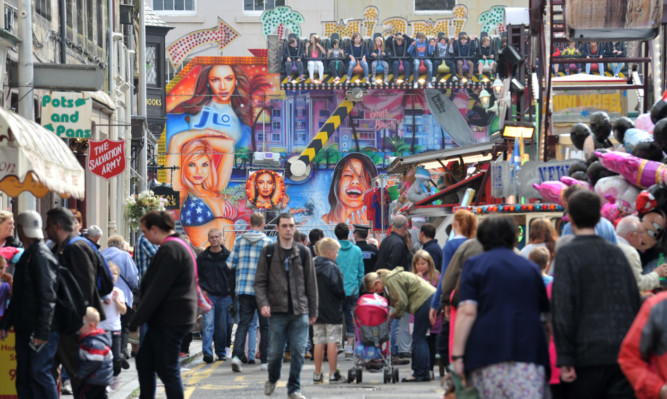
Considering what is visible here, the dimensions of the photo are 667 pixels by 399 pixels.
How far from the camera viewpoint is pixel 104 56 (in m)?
31.7

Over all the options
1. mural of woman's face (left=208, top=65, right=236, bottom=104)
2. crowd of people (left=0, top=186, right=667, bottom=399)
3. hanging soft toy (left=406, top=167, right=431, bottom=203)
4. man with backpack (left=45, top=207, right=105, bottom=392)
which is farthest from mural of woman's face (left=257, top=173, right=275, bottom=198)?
man with backpack (left=45, top=207, right=105, bottom=392)

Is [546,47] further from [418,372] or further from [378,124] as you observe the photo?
[378,124]

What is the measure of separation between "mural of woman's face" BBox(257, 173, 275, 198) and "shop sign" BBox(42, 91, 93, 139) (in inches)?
1107

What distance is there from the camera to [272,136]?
196 ft

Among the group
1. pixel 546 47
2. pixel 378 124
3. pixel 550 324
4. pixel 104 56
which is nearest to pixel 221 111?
pixel 378 124

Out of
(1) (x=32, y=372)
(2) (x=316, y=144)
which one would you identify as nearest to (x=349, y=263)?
(1) (x=32, y=372)

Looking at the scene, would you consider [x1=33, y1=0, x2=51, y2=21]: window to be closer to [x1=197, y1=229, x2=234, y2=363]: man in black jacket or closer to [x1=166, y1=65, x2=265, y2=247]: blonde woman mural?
[x1=197, y1=229, x2=234, y2=363]: man in black jacket

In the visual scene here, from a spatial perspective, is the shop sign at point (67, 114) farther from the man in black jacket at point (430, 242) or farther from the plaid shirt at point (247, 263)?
the man in black jacket at point (430, 242)

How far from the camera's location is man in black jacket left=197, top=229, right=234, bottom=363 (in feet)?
55.8

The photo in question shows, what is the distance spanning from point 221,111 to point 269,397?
48.7 metres

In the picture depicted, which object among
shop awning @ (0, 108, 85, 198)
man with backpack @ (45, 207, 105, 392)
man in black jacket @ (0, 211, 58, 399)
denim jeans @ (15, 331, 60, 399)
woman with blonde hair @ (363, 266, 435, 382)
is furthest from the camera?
woman with blonde hair @ (363, 266, 435, 382)

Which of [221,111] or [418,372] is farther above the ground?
[221,111]

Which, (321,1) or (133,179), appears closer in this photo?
(133,179)

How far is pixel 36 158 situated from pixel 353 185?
49.1m
